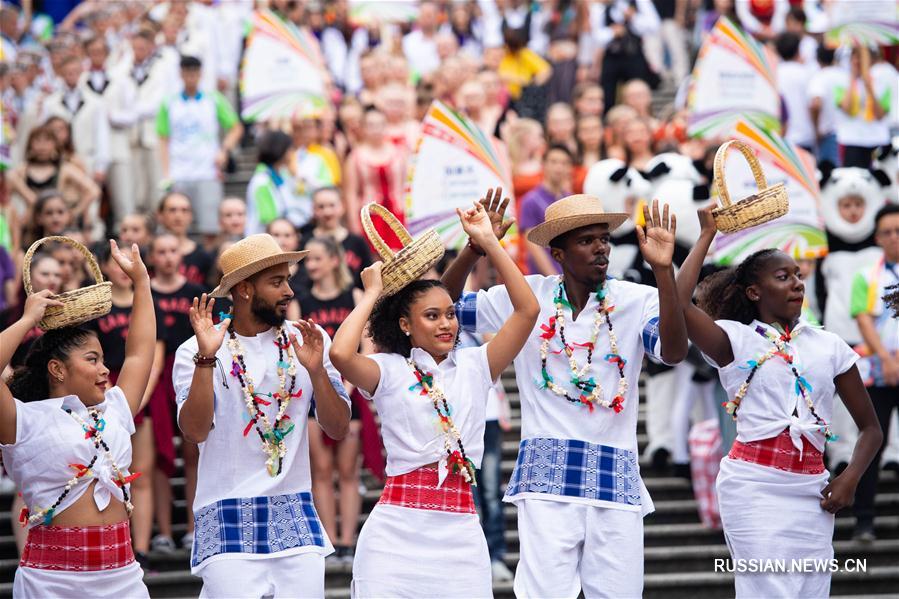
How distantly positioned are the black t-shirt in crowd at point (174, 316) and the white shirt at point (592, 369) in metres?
2.98

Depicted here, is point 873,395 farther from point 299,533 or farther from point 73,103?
point 73,103

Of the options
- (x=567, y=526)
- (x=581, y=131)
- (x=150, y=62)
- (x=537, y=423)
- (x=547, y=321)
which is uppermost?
(x=150, y=62)

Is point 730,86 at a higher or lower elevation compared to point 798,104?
lower

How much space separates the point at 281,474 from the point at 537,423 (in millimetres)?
1139

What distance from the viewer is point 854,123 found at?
1240 centimetres

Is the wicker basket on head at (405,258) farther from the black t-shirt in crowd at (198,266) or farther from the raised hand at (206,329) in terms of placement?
the black t-shirt in crowd at (198,266)

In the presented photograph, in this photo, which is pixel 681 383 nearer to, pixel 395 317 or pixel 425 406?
pixel 395 317

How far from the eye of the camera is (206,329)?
213 inches

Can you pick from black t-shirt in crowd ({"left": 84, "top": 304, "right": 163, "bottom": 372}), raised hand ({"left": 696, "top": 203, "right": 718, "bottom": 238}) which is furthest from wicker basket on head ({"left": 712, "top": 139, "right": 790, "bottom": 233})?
black t-shirt in crowd ({"left": 84, "top": 304, "right": 163, "bottom": 372})

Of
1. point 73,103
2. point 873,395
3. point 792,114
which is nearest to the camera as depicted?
point 873,395

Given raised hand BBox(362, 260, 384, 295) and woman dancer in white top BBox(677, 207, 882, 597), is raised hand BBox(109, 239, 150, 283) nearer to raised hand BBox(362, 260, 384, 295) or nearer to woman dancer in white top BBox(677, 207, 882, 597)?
raised hand BBox(362, 260, 384, 295)

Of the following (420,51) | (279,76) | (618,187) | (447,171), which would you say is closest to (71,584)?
(447,171)

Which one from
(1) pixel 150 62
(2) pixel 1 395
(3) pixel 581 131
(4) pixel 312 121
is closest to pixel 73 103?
(1) pixel 150 62

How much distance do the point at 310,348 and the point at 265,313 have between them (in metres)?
0.34
